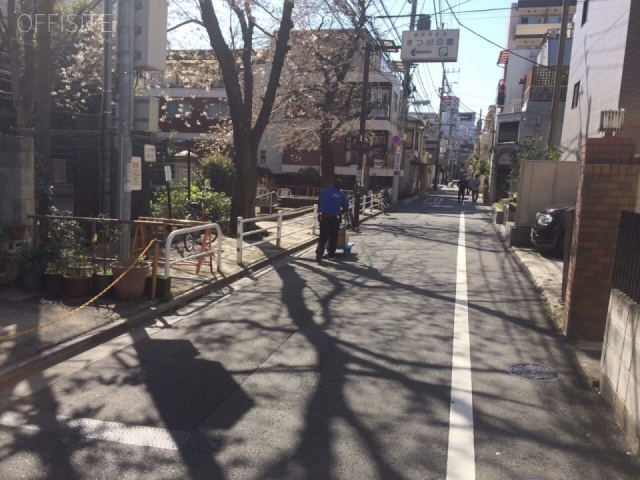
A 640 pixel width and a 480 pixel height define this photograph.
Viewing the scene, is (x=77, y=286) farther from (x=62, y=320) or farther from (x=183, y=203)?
(x=183, y=203)

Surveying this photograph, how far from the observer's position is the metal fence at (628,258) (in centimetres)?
442

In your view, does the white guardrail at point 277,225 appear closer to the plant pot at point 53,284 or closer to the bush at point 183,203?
the bush at point 183,203

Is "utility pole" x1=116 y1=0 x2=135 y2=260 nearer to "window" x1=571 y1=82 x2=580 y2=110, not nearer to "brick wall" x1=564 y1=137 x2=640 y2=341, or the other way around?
"brick wall" x1=564 y1=137 x2=640 y2=341

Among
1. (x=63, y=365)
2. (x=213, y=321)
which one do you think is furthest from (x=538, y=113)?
(x=63, y=365)

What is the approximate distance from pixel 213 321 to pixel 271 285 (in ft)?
7.63

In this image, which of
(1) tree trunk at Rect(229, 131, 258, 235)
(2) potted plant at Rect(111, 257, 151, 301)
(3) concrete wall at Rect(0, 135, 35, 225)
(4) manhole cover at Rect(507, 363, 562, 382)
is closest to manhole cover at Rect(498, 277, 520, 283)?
(4) manhole cover at Rect(507, 363, 562, 382)

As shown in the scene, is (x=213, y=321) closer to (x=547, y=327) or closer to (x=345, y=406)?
(x=345, y=406)

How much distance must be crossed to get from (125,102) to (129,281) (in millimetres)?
2736

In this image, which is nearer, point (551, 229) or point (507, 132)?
point (551, 229)

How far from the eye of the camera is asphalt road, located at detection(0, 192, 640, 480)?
347 cm

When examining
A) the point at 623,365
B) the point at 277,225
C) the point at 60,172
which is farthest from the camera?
the point at 60,172

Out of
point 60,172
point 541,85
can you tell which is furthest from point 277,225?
point 541,85

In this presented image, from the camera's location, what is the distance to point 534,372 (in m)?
5.26

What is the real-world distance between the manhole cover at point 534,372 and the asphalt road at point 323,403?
30 mm
